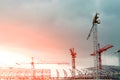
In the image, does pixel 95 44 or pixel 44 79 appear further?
pixel 44 79

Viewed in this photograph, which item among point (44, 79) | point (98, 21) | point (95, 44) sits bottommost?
→ point (44, 79)

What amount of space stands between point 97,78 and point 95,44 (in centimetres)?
4586

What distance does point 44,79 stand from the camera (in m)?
200

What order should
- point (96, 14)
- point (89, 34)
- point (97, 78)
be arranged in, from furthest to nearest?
point (97, 78)
point (89, 34)
point (96, 14)

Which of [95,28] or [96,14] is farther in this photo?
[95,28]

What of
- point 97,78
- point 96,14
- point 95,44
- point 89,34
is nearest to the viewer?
point 96,14

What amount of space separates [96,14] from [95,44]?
17.8 m

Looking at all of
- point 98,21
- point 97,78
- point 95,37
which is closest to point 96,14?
point 98,21

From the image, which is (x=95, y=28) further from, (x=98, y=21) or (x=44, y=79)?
(x=44, y=79)

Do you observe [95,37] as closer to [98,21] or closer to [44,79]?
[98,21]

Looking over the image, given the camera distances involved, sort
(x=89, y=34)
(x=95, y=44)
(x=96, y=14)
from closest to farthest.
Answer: (x=96, y=14) < (x=95, y=44) < (x=89, y=34)

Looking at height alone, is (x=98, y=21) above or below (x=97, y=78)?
above

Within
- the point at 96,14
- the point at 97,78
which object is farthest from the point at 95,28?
the point at 97,78

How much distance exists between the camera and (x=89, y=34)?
17075cm
